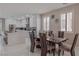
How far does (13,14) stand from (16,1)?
3.12 feet

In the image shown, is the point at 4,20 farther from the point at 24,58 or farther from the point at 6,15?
the point at 24,58

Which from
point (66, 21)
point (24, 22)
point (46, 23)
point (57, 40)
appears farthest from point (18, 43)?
point (66, 21)

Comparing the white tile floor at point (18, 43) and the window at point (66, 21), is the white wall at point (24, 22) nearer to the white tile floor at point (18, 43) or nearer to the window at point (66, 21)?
the white tile floor at point (18, 43)

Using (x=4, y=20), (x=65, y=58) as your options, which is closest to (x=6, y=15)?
(x=4, y=20)

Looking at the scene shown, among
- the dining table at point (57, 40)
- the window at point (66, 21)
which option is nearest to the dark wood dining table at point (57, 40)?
the dining table at point (57, 40)

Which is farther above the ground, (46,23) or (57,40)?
(46,23)

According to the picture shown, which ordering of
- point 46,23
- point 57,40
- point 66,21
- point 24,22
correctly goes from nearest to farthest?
point 24,22, point 46,23, point 66,21, point 57,40

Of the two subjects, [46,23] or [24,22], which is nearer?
[24,22]

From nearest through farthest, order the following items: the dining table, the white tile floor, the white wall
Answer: the white wall < the white tile floor < the dining table

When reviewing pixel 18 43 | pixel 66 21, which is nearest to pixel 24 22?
pixel 18 43

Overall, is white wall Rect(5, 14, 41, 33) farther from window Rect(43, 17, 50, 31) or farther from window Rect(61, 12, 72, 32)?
window Rect(61, 12, 72, 32)

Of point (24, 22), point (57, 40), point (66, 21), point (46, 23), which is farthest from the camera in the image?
point (57, 40)

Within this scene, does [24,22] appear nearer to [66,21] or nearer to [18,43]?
[18,43]

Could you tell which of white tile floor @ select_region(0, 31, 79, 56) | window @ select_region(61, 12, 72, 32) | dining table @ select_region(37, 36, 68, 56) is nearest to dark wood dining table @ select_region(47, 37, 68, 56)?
dining table @ select_region(37, 36, 68, 56)
